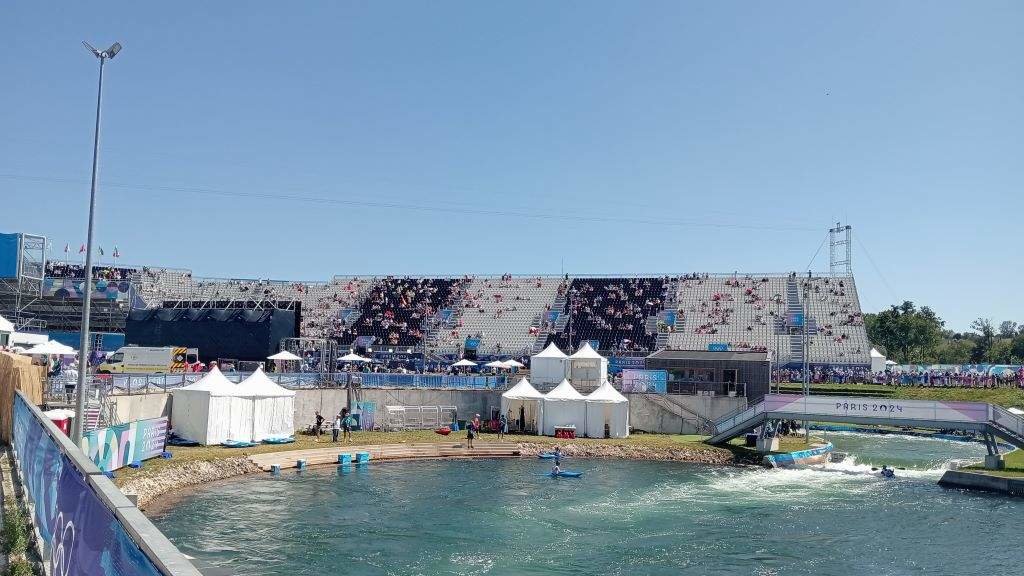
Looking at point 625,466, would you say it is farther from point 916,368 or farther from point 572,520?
point 916,368

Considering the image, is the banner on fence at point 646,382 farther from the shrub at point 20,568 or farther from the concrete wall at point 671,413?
the shrub at point 20,568

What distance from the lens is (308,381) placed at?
1960 inches

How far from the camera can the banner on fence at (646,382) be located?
5591 cm

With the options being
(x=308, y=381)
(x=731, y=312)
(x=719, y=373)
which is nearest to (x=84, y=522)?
(x=308, y=381)

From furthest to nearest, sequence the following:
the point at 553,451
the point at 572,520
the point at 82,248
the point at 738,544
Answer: the point at 82,248, the point at 553,451, the point at 572,520, the point at 738,544

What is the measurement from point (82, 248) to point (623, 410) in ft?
173

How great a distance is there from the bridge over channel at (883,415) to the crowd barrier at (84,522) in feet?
136

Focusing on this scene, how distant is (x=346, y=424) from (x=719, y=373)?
83.5ft

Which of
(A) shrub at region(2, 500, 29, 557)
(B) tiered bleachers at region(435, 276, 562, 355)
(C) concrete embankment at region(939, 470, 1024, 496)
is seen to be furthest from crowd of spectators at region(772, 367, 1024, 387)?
(A) shrub at region(2, 500, 29, 557)

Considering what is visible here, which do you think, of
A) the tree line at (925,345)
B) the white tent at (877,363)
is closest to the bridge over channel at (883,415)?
the white tent at (877,363)

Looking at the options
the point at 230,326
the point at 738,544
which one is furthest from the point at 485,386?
the point at 738,544

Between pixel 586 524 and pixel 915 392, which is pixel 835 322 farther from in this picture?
pixel 586 524

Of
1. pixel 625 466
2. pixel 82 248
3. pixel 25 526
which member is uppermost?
pixel 82 248

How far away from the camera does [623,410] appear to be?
168ft
